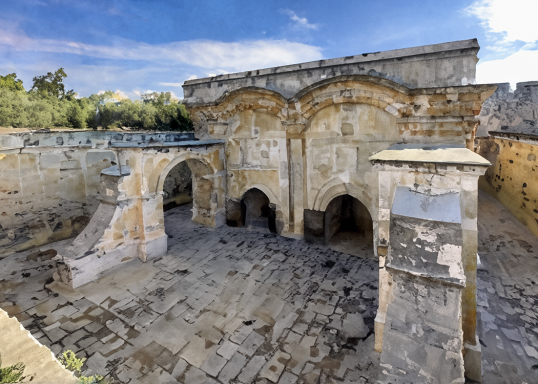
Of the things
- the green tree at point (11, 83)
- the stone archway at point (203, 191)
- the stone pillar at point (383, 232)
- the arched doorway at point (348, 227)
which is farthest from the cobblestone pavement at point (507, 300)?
the green tree at point (11, 83)

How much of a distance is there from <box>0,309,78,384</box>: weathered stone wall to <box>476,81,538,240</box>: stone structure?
10149 millimetres

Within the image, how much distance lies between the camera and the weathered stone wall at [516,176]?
8055 mm

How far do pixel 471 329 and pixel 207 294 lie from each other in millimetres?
4331

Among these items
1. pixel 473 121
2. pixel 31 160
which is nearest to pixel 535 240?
pixel 473 121

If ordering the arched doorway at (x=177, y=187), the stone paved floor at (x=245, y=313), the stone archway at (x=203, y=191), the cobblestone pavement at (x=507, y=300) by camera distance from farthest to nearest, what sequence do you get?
the arched doorway at (x=177, y=187) → the stone archway at (x=203, y=191) → the stone paved floor at (x=245, y=313) → the cobblestone pavement at (x=507, y=300)

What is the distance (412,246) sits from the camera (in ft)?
10.1

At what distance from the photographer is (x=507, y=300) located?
542cm

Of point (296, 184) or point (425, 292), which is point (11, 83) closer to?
point (296, 184)

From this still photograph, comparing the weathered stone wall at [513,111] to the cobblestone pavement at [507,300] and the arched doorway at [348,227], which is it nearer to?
the cobblestone pavement at [507,300]

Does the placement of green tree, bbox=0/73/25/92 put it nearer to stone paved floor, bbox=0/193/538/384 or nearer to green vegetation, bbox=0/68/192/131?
green vegetation, bbox=0/68/192/131

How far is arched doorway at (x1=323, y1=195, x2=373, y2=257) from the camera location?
7923 mm

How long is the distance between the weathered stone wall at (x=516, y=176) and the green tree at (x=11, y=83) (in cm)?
2576

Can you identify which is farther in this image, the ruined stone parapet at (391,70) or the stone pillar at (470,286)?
the ruined stone parapet at (391,70)

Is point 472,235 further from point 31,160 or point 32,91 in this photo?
point 32,91
